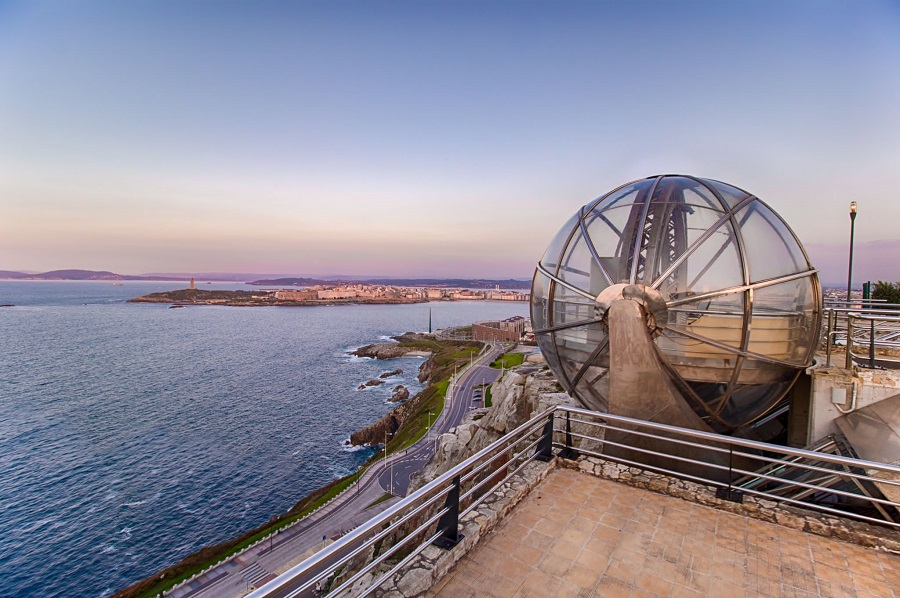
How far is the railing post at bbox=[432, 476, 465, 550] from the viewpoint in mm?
3984

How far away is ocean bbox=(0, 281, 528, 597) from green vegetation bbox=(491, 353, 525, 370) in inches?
564

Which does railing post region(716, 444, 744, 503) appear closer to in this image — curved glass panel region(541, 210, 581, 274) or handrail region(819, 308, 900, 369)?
curved glass panel region(541, 210, 581, 274)

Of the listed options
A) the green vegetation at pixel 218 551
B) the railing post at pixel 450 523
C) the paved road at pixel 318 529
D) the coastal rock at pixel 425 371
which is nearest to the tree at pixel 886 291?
the railing post at pixel 450 523

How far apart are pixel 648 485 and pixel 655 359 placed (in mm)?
1702

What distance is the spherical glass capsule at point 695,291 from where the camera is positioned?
5848 millimetres

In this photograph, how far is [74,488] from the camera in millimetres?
35875

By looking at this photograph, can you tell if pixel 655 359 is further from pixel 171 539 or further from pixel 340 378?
A: pixel 340 378

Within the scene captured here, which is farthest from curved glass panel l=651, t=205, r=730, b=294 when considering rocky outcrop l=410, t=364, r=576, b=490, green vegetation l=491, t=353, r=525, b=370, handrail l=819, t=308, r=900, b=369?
green vegetation l=491, t=353, r=525, b=370

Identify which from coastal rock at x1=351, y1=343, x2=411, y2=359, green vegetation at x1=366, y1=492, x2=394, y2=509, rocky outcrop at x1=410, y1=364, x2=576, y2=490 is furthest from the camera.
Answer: coastal rock at x1=351, y1=343, x2=411, y2=359

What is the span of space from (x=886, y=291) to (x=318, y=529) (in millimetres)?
38322

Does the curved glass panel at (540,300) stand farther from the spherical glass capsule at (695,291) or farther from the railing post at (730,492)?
the railing post at (730,492)

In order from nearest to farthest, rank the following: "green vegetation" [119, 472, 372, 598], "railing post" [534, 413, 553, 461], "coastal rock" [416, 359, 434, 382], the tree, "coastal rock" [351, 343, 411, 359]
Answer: "railing post" [534, 413, 553, 461] → the tree → "green vegetation" [119, 472, 372, 598] → "coastal rock" [416, 359, 434, 382] → "coastal rock" [351, 343, 411, 359]

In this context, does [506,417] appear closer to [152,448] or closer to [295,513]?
[295,513]

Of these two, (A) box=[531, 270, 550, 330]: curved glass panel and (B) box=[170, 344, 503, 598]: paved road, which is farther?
(B) box=[170, 344, 503, 598]: paved road
